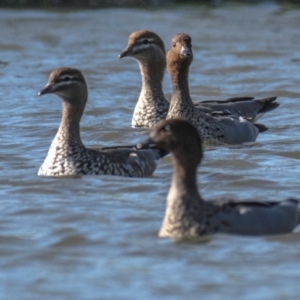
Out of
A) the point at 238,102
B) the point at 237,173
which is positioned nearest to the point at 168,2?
the point at 238,102

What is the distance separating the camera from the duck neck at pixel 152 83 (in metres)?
16.7

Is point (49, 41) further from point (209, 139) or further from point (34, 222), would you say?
point (34, 222)

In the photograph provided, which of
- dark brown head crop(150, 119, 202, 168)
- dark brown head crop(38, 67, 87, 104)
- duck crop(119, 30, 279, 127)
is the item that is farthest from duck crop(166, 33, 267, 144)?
dark brown head crop(150, 119, 202, 168)

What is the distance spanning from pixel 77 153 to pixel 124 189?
68cm

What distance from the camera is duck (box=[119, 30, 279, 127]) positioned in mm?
16531

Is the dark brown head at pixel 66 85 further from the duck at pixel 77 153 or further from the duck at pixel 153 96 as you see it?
the duck at pixel 153 96

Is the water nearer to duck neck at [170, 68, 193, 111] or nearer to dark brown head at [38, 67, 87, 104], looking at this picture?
duck neck at [170, 68, 193, 111]

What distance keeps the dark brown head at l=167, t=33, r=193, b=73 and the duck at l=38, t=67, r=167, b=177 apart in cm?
263

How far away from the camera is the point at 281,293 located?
883cm

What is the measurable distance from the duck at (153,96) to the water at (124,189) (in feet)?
0.98

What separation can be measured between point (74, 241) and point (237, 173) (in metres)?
3.52

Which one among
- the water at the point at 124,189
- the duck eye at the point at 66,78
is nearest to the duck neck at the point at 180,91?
the water at the point at 124,189

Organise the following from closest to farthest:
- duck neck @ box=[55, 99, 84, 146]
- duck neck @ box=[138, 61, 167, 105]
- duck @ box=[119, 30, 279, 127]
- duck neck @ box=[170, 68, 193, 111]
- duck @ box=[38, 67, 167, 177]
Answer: duck @ box=[38, 67, 167, 177]
duck neck @ box=[55, 99, 84, 146]
duck neck @ box=[170, 68, 193, 111]
duck @ box=[119, 30, 279, 127]
duck neck @ box=[138, 61, 167, 105]

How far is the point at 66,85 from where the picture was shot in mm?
12781
